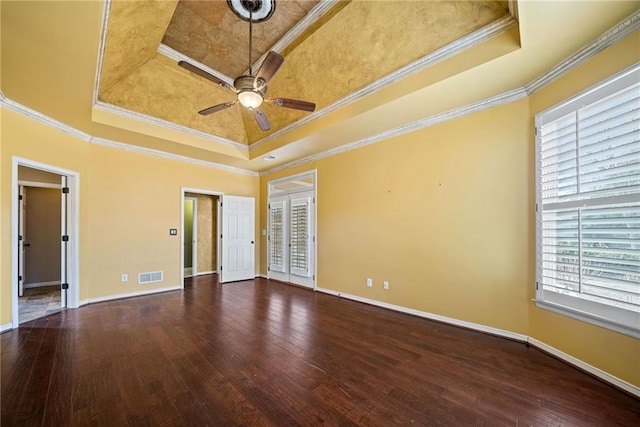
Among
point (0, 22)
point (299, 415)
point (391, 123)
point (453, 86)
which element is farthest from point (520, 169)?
point (0, 22)

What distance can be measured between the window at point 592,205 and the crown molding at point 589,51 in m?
0.31

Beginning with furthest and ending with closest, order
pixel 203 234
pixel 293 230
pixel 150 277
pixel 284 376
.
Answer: pixel 203 234 < pixel 293 230 < pixel 150 277 < pixel 284 376

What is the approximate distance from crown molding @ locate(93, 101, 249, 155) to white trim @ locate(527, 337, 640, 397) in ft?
19.1

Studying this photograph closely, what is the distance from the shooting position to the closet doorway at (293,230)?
18.2ft

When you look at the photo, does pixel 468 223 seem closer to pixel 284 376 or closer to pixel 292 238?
pixel 284 376

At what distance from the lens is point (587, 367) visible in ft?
7.53

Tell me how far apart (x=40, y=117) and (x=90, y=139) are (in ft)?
3.11

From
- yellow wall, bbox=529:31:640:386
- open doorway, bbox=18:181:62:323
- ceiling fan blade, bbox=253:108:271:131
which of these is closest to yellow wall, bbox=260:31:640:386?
yellow wall, bbox=529:31:640:386

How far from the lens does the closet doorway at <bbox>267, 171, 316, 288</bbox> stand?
18.2ft

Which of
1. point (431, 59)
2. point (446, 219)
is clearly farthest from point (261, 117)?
point (446, 219)

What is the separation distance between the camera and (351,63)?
3391mm

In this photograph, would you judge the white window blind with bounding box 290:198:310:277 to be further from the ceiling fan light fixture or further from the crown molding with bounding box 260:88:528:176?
the ceiling fan light fixture

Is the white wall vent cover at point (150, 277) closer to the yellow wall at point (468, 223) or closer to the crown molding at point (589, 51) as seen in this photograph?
the yellow wall at point (468, 223)

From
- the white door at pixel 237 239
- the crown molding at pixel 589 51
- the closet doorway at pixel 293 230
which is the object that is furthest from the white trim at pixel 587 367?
the white door at pixel 237 239
